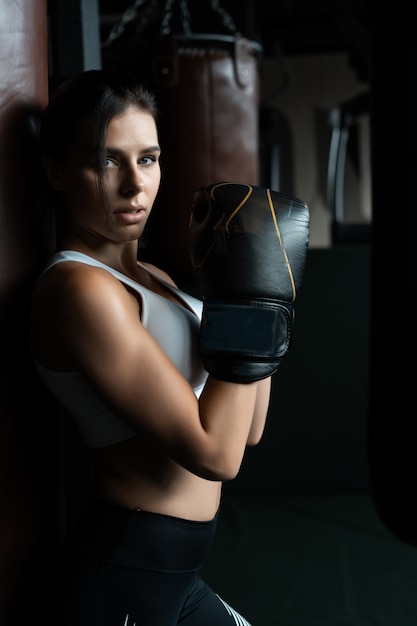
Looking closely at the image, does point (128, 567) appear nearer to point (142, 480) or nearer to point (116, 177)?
point (142, 480)

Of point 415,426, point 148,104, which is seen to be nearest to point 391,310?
point 415,426

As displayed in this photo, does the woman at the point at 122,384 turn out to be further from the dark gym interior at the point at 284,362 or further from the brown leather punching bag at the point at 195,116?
the brown leather punching bag at the point at 195,116

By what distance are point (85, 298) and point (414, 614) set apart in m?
1.09

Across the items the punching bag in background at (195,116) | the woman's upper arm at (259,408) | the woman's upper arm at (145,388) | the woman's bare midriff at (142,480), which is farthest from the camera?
the punching bag in background at (195,116)

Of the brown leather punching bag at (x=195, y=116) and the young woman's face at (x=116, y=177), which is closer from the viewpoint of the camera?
the young woman's face at (x=116, y=177)

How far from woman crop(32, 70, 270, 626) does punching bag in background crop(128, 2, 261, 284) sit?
3.67 ft

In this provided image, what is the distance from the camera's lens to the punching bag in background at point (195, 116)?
6.79 feet

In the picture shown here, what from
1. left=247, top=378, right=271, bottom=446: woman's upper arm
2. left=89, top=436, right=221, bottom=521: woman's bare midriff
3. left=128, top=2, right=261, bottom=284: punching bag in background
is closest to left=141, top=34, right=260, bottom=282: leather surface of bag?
left=128, top=2, right=261, bottom=284: punching bag in background

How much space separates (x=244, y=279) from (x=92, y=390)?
0.71ft

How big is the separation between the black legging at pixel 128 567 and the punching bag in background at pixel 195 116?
1223 millimetres

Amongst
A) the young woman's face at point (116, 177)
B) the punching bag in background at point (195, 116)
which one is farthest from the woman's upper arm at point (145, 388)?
the punching bag in background at point (195, 116)

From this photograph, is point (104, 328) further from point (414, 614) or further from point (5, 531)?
point (414, 614)

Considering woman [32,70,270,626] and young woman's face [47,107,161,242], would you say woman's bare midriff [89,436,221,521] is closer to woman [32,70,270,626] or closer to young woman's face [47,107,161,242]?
woman [32,70,270,626]

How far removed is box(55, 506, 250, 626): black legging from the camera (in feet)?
2.89
